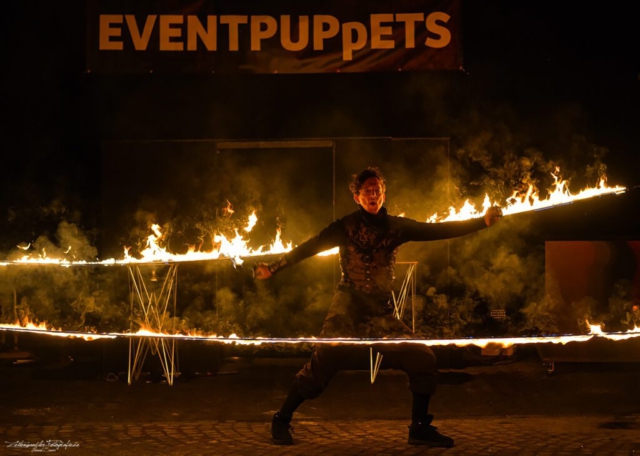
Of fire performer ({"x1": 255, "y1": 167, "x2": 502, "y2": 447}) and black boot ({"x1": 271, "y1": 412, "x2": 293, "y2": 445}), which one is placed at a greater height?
fire performer ({"x1": 255, "y1": 167, "x2": 502, "y2": 447})

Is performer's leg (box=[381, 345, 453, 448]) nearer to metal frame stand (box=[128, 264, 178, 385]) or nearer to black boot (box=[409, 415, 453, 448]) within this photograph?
black boot (box=[409, 415, 453, 448])

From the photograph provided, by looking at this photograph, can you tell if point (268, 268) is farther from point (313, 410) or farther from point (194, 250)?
point (194, 250)

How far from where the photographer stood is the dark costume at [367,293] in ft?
21.9

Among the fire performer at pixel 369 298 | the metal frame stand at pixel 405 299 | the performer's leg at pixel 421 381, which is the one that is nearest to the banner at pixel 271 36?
the metal frame stand at pixel 405 299

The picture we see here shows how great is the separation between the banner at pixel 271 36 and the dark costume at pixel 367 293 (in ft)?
11.7

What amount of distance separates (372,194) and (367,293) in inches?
29.6

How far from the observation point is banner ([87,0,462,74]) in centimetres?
996

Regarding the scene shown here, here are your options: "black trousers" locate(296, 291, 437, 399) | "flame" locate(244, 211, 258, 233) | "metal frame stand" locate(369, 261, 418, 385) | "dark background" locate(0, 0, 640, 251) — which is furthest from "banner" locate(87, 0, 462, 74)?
"black trousers" locate(296, 291, 437, 399)

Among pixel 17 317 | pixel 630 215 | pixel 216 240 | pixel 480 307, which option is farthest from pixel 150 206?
pixel 630 215

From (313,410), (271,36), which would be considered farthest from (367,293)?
(271,36)

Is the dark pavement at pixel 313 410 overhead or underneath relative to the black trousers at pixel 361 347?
underneath

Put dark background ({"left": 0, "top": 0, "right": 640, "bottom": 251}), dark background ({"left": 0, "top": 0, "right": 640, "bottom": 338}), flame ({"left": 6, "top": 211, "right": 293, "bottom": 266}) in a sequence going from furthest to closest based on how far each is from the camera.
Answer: dark background ({"left": 0, "top": 0, "right": 640, "bottom": 251}) < dark background ({"left": 0, "top": 0, "right": 640, "bottom": 338}) < flame ({"left": 6, "top": 211, "right": 293, "bottom": 266})

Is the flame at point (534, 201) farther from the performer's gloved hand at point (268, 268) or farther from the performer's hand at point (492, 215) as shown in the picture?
the performer's gloved hand at point (268, 268)

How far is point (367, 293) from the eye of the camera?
6801 mm
